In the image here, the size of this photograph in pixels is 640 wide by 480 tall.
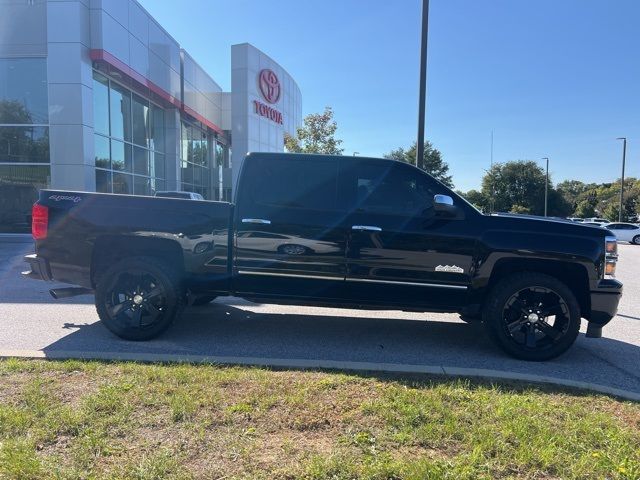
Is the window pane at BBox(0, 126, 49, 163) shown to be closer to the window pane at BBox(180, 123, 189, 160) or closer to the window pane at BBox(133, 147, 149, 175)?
the window pane at BBox(133, 147, 149, 175)

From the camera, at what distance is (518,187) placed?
59969 mm

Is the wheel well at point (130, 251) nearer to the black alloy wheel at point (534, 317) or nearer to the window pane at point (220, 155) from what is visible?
the black alloy wheel at point (534, 317)

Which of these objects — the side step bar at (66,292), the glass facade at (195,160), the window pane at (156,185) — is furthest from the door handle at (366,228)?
the glass facade at (195,160)

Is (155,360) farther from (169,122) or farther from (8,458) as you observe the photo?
(169,122)

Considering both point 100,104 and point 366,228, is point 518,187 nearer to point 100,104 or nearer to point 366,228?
point 100,104

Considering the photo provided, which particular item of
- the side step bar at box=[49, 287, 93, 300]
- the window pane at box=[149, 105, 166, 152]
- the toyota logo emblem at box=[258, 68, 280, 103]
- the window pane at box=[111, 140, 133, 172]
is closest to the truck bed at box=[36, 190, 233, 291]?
the side step bar at box=[49, 287, 93, 300]

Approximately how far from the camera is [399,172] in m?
5.25

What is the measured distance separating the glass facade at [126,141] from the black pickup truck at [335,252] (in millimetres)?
15075

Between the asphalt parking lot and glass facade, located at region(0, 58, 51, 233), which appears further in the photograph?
glass facade, located at region(0, 58, 51, 233)

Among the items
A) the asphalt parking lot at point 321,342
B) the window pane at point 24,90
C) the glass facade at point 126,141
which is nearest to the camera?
the asphalt parking lot at point 321,342

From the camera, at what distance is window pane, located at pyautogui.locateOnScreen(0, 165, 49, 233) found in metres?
18.0

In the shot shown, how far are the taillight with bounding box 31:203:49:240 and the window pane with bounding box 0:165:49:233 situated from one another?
14565mm

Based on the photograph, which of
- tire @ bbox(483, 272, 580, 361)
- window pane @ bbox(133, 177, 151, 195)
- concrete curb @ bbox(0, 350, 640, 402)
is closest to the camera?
concrete curb @ bbox(0, 350, 640, 402)

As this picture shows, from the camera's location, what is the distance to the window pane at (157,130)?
2480 centimetres
